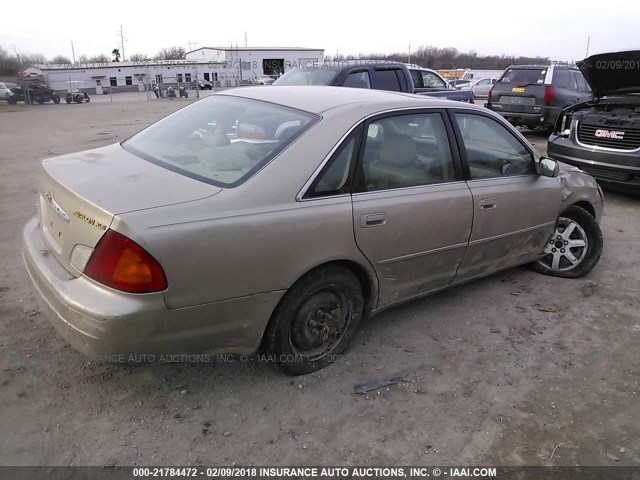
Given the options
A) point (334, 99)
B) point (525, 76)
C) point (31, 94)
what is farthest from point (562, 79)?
point (31, 94)

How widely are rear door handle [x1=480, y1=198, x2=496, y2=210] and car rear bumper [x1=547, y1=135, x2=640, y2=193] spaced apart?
13.6ft

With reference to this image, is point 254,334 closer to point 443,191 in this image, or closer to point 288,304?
point 288,304

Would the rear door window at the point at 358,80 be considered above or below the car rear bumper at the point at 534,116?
above

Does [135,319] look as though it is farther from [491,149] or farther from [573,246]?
[573,246]

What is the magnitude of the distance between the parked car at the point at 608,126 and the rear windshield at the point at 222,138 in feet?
18.2

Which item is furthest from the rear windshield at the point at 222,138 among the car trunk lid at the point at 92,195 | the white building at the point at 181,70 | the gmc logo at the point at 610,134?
the white building at the point at 181,70

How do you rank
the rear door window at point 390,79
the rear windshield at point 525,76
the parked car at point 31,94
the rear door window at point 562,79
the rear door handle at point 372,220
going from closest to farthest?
the rear door handle at point 372,220 < the rear door window at point 390,79 < the rear door window at point 562,79 < the rear windshield at point 525,76 < the parked car at point 31,94

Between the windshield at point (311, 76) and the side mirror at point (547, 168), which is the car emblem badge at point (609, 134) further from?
the windshield at point (311, 76)

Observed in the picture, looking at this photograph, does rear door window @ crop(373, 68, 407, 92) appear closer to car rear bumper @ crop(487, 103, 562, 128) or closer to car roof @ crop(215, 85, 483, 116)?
car rear bumper @ crop(487, 103, 562, 128)

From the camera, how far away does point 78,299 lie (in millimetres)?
2268

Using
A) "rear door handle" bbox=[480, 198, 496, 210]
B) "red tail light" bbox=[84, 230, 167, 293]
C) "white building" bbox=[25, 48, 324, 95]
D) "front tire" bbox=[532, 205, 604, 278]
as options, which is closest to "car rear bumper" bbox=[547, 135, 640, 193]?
"front tire" bbox=[532, 205, 604, 278]

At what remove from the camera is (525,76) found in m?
12.4

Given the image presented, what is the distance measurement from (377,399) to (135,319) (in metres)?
1.40

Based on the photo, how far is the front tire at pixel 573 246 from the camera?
4418 mm
